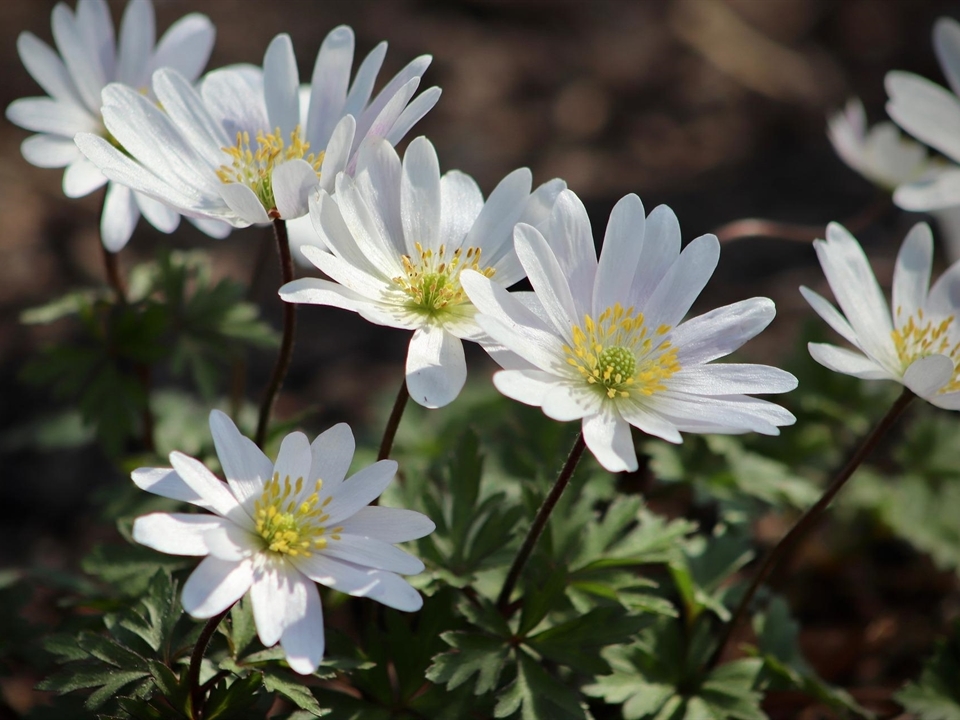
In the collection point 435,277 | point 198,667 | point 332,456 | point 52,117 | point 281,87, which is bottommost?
point 198,667

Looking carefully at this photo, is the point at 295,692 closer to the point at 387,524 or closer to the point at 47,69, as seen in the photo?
the point at 387,524

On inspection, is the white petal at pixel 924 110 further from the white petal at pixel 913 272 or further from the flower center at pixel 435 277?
the flower center at pixel 435 277

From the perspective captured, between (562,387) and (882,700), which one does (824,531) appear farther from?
(562,387)

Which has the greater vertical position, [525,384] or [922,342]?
[922,342]

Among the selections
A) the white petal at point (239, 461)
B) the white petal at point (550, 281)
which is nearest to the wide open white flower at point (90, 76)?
the white petal at point (239, 461)

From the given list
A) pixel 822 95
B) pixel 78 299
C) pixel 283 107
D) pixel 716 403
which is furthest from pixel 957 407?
pixel 822 95

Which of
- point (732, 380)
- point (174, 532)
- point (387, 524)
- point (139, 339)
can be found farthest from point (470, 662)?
point (139, 339)

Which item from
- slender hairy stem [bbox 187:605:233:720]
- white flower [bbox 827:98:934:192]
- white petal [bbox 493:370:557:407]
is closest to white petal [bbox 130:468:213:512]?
slender hairy stem [bbox 187:605:233:720]
